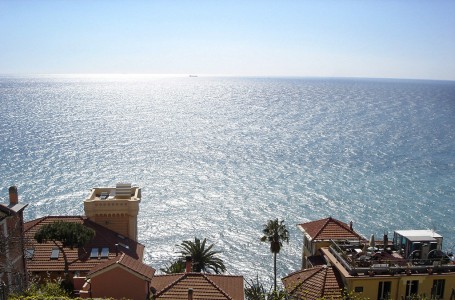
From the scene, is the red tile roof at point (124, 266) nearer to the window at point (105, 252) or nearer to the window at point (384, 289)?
the window at point (105, 252)

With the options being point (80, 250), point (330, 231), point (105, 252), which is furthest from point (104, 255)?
point (330, 231)

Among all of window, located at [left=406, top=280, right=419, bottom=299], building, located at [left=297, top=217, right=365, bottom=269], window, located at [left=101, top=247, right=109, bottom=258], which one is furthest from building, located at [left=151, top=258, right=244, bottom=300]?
window, located at [left=406, top=280, right=419, bottom=299]

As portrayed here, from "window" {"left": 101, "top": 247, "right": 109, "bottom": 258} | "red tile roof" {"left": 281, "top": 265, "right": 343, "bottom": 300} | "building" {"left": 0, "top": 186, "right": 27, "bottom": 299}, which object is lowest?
"window" {"left": 101, "top": 247, "right": 109, "bottom": 258}

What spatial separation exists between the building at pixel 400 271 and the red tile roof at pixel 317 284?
0.29 metres

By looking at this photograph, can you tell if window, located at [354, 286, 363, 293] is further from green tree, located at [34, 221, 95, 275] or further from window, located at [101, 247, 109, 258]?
green tree, located at [34, 221, 95, 275]

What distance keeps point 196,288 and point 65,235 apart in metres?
12.5

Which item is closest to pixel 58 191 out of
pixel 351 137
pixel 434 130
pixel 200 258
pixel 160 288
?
pixel 200 258

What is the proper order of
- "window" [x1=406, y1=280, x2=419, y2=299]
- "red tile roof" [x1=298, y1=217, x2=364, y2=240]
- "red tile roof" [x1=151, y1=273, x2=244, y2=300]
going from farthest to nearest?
"red tile roof" [x1=298, y1=217, x2=364, y2=240]
"window" [x1=406, y1=280, x2=419, y2=299]
"red tile roof" [x1=151, y1=273, x2=244, y2=300]

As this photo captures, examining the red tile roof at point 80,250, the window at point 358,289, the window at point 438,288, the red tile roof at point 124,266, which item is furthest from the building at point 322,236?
the red tile roof at point 80,250

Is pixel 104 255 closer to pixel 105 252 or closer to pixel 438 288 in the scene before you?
pixel 105 252

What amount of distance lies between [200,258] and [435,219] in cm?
5139

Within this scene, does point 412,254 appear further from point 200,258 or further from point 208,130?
point 208,130

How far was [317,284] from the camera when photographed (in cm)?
3359

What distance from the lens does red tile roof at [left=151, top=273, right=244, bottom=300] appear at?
106ft
